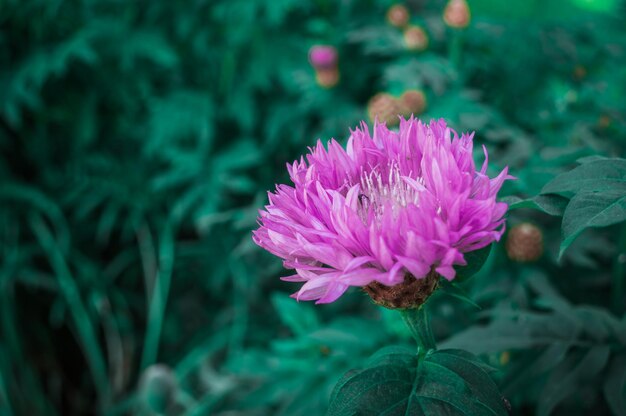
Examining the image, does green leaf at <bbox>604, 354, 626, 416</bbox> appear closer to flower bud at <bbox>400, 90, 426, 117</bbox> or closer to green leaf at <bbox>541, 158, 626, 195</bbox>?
green leaf at <bbox>541, 158, 626, 195</bbox>

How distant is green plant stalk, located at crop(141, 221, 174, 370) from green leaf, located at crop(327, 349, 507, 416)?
1.33 meters

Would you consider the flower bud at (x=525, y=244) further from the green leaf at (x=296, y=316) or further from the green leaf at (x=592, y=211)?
the green leaf at (x=592, y=211)

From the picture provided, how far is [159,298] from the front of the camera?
165 centimetres

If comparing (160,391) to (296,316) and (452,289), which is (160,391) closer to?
(296,316)

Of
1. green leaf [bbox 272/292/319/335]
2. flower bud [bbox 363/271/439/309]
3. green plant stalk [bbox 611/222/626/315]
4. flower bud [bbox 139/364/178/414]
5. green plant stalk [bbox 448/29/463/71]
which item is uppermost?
flower bud [bbox 363/271/439/309]

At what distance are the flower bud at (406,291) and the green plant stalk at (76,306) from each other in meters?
1.42

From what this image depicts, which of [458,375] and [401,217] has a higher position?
[401,217]

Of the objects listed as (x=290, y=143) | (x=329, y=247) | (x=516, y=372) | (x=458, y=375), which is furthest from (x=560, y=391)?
(x=290, y=143)

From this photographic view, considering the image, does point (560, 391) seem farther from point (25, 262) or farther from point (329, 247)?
point (25, 262)

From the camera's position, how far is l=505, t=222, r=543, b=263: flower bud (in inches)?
30.7

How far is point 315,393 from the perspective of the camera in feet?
2.30

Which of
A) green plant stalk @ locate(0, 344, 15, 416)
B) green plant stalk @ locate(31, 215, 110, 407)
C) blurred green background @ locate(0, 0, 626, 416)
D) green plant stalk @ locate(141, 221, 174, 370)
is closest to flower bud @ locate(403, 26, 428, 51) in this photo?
blurred green background @ locate(0, 0, 626, 416)

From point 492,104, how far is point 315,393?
33.5 inches

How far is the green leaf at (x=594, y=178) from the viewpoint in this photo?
15.0 inches
